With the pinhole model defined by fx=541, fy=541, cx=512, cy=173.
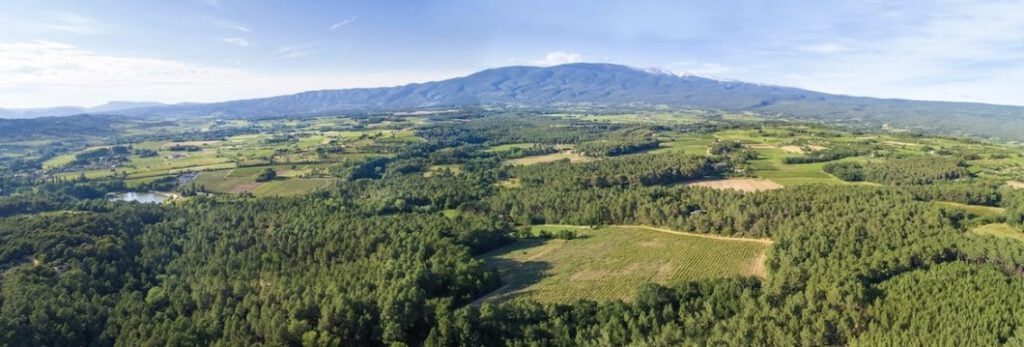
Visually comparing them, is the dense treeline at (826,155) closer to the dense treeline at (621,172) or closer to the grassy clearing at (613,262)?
the dense treeline at (621,172)

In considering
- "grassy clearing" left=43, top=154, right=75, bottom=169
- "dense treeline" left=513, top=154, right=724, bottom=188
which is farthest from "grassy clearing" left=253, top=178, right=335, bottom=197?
"grassy clearing" left=43, top=154, right=75, bottom=169

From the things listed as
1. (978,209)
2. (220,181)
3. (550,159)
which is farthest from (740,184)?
(220,181)

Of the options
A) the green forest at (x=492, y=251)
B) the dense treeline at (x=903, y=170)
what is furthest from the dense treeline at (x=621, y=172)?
the dense treeline at (x=903, y=170)

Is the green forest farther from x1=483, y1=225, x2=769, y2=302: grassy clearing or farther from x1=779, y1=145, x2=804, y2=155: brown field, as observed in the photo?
x1=779, y1=145, x2=804, y2=155: brown field

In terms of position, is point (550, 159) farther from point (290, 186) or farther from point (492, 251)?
point (492, 251)

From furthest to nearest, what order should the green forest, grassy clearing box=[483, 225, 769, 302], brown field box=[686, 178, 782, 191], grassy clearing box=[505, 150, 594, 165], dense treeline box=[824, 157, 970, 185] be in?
grassy clearing box=[505, 150, 594, 165] → dense treeline box=[824, 157, 970, 185] → brown field box=[686, 178, 782, 191] → grassy clearing box=[483, 225, 769, 302] → the green forest

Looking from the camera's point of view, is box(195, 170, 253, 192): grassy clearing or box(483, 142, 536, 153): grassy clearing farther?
box(483, 142, 536, 153): grassy clearing
